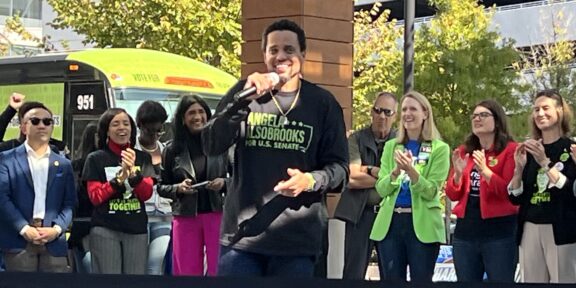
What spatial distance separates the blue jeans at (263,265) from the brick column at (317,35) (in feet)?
13.9

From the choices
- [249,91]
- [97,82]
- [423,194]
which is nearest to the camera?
[249,91]

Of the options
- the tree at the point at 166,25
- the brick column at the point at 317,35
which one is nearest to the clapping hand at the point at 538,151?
the brick column at the point at 317,35

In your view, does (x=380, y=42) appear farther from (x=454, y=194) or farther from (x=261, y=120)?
(x=261, y=120)

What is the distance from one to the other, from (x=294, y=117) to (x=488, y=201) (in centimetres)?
251

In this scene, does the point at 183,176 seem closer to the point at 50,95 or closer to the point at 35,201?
the point at 35,201

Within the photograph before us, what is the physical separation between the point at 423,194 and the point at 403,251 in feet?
1.45

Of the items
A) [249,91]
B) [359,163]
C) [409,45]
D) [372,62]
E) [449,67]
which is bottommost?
[359,163]

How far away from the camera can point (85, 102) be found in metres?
15.6

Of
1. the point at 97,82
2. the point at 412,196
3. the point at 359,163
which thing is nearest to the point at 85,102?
the point at 97,82

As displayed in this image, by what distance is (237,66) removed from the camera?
2386cm

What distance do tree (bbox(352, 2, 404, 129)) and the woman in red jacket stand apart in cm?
1845

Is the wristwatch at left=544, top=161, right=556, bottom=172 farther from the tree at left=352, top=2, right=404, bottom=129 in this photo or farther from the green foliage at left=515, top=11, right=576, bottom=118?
the green foliage at left=515, top=11, right=576, bottom=118

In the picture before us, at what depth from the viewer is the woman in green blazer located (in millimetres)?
7188

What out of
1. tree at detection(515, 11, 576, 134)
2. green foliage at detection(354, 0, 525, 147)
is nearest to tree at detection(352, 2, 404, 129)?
green foliage at detection(354, 0, 525, 147)
